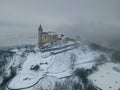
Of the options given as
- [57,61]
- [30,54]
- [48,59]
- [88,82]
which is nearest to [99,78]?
[88,82]

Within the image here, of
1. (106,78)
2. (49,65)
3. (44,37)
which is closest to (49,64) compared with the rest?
(49,65)

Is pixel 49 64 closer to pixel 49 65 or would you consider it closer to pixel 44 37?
pixel 49 65

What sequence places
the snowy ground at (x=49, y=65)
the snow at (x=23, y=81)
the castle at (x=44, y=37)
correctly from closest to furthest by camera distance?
the snow at (x=23, y=81), the snowy ground at (x=49, y=65), the castle at (x=44, y=37)

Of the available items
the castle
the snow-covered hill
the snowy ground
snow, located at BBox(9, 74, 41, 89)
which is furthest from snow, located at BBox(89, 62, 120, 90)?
the castle

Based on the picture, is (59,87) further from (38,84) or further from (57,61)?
(57,61)

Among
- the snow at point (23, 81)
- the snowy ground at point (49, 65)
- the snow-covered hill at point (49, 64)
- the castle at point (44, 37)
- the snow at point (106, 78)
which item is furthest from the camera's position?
the castle at point (44, 37)

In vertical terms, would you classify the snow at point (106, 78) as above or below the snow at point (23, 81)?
above

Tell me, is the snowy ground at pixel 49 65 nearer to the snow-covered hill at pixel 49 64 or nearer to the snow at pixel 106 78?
the snow-covered hill at pixel 49 64

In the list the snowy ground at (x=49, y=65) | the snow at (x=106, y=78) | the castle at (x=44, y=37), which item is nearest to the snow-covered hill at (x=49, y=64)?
the snowy ground at (x=49, y=65)
